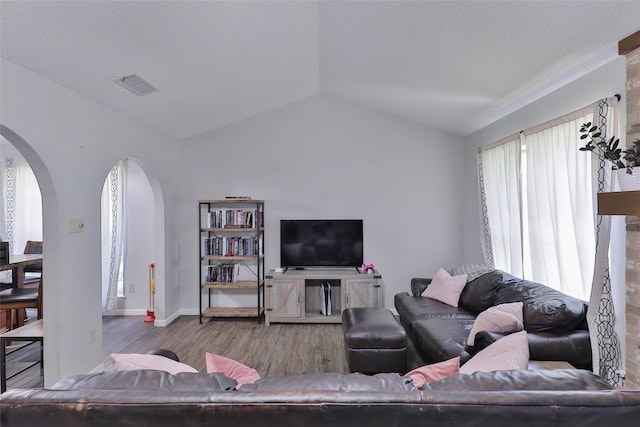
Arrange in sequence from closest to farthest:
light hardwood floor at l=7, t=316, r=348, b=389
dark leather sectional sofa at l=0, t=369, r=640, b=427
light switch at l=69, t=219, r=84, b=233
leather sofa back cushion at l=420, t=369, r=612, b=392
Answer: dark leather sectional sofa at l=0, t=369, r=640, b=427, leather sofa back cushion at l=420, t=369, r=612, b=392, light switch at l=69, t=219, r=84, b=233, light hardwood floor at l=7, t=316, r=348, b=389

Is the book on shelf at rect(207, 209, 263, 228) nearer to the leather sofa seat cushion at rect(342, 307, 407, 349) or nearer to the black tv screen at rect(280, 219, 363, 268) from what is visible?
the black tv screen at rect(280, 219, 363, 268)

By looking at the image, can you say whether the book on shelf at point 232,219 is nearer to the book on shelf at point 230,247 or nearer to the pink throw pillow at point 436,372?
the book on shelf at point 230,247

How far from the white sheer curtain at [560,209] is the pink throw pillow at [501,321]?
0.55 m

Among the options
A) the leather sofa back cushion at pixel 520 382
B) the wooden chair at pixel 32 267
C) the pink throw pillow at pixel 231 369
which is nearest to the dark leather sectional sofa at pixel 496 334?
the leather sofa back cushion at pixel 520 382

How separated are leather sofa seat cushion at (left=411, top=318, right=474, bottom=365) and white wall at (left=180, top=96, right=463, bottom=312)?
1.67 m

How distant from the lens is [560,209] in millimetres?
2678

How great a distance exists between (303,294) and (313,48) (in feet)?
9.36

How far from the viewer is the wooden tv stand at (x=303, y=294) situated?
4250 millimetres

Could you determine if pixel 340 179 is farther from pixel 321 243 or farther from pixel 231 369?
pixel 231 369

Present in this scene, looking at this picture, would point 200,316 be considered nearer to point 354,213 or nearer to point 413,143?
point 354,213

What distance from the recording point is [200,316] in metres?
4.38

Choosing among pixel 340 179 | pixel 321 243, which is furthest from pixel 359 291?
pixel 340 179

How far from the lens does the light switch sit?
107 inches

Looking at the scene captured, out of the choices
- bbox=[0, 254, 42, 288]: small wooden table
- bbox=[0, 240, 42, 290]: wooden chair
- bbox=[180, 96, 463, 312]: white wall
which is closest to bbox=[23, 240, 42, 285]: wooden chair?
bbox=[0, 240, 42, 290]: wooden chair
